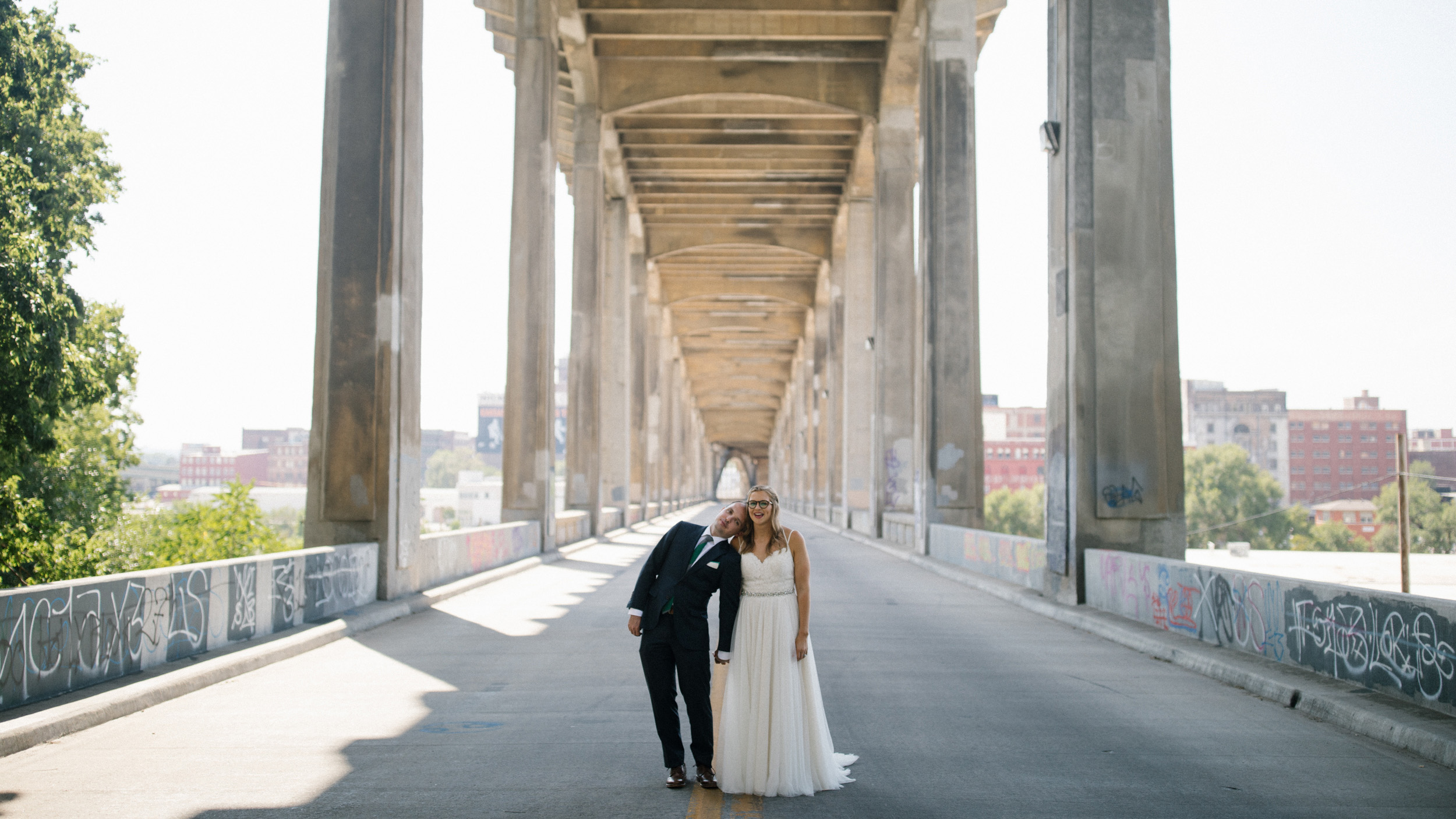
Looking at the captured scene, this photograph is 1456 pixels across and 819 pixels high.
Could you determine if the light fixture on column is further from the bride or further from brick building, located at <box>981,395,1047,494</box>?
brick building, located at <box>981,395,1047,494</box>

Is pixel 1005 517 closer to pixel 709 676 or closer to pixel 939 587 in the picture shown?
pixel 939 587

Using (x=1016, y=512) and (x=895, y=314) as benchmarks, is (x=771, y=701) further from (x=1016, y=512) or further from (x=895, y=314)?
(x=1016, y=512)

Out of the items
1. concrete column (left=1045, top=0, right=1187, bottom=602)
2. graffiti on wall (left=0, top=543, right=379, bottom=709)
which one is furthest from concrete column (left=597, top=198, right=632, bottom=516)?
graffiti on wall (left=0, top=543, right=379, bottom=709)

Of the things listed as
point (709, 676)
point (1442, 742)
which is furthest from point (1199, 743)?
point (709, 676)

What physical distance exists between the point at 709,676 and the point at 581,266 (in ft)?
104

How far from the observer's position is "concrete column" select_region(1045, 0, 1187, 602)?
14.1m

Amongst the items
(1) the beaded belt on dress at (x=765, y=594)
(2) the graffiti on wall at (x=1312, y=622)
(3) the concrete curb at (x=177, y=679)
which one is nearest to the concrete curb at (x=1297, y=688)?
(2) the graffiti on wall at (x=1312, y=622)

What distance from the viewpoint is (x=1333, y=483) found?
136625 millimetres

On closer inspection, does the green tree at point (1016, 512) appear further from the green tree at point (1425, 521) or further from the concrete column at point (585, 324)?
the concrete column at point (585, 324)

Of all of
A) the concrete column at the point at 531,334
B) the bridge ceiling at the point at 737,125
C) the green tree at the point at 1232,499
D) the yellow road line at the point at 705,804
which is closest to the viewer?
the yellow road line at the point at 705,804

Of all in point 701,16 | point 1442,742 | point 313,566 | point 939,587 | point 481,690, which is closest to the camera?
point 1442,742

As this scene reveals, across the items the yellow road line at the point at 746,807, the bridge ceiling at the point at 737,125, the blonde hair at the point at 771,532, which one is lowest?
the yellow road line at the point at 746,807

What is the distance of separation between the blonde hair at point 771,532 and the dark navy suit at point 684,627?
3.1 inches

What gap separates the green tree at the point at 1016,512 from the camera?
131m
